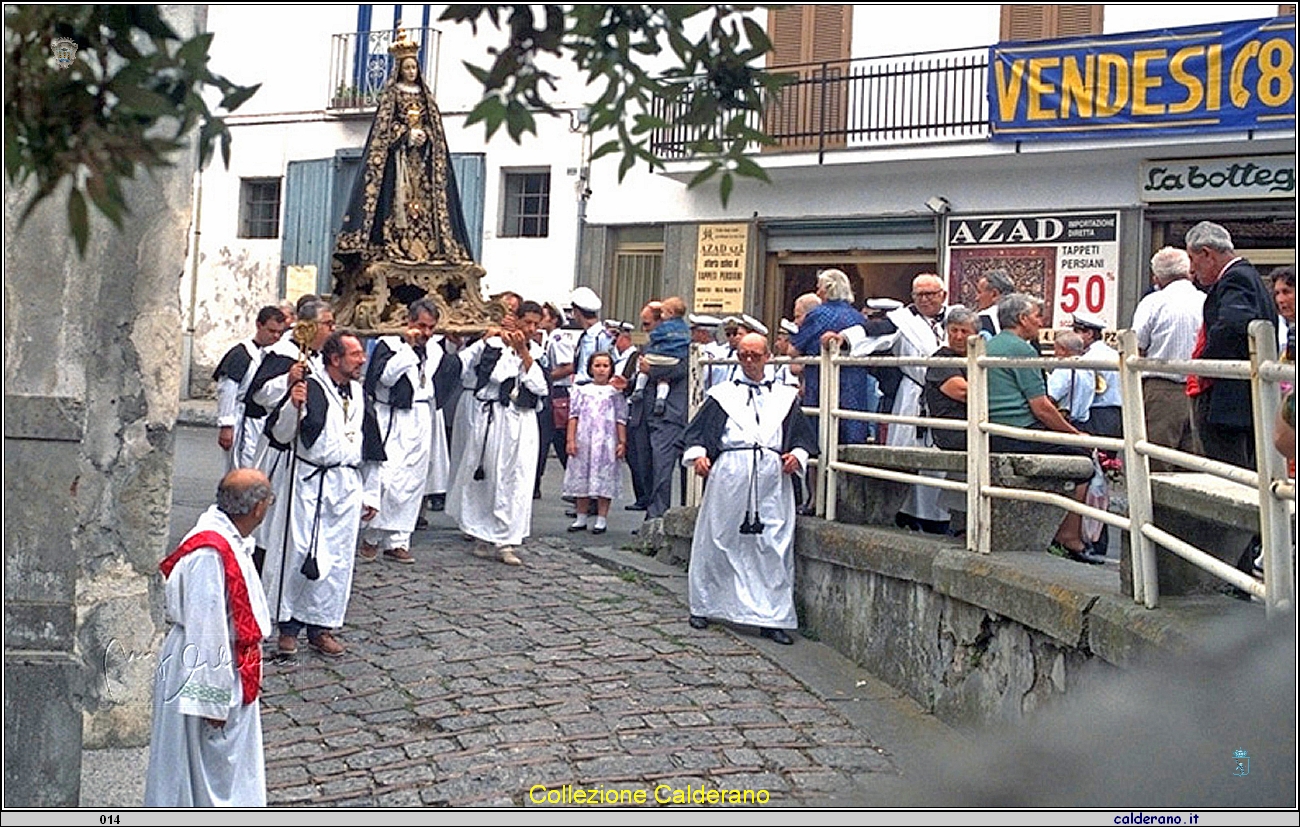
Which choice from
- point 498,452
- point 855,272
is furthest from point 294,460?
point 855,272

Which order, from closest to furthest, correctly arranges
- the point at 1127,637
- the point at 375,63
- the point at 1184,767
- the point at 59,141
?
the point at 1184,767, the point at 59,141, the point at 1127,637, the point at 375,63

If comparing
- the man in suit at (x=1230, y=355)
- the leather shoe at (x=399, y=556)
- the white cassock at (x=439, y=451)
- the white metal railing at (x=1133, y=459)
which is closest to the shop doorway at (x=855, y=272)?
the white cassock at (x=439, y=451)

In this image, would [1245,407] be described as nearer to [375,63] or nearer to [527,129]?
[527,129]

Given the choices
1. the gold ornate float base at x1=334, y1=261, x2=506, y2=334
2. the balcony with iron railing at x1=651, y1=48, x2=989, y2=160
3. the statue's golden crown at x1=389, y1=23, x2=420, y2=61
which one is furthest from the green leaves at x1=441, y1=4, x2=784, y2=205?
the balcony with iron railing at x1=651, y1=48, x2=989, y2=160

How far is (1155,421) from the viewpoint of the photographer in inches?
339

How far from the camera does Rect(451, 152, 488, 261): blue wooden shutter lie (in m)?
23.3

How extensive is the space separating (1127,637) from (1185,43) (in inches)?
499

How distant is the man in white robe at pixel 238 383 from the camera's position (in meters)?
10.3

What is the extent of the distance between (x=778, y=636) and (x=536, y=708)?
2037mm

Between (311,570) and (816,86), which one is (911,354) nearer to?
(311,570)

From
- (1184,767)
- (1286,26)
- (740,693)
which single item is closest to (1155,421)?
(740,693)

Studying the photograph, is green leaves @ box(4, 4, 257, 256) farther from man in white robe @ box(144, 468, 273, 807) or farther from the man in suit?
the man in suit

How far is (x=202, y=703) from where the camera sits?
566 cm

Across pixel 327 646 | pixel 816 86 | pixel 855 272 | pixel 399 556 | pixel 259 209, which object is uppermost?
pixel 816 86
